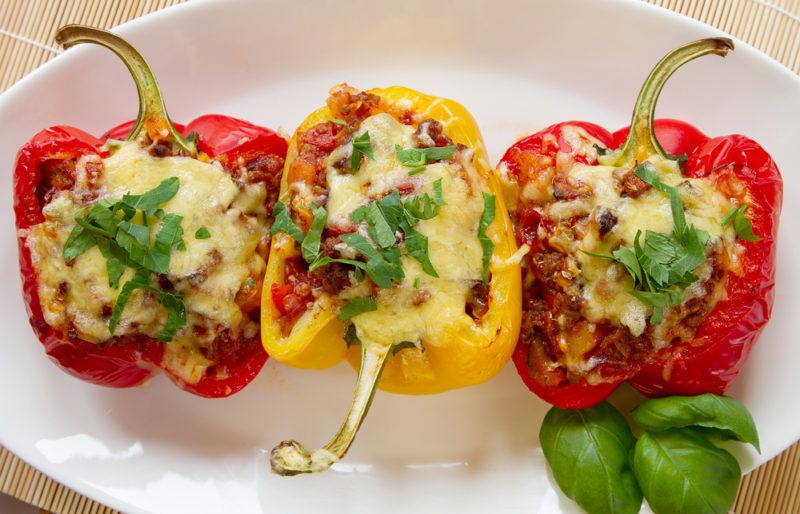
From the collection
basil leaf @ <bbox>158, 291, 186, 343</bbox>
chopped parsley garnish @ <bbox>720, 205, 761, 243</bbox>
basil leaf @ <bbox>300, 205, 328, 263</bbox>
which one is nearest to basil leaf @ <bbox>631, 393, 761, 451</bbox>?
chopped parsley garnish @ <bbox>720, 205, 761, 243</bbox>

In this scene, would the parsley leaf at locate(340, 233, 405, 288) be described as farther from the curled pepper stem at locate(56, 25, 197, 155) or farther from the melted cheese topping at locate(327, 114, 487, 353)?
the curled pepper stem at locate(56, 25, 197, 155)

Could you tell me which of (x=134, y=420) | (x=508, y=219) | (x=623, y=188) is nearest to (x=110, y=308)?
(x=134, y=420)

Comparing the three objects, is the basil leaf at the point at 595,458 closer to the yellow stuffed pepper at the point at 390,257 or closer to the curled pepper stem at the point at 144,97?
the yellow stuffed pepper at the point at 390,257

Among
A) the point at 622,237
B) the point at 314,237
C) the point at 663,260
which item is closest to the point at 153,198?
the point at 314,237

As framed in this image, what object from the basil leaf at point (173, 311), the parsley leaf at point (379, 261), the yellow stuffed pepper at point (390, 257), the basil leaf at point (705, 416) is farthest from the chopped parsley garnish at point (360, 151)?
the basil leaf at point (705, 416)

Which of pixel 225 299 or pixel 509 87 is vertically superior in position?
pixel 509 87

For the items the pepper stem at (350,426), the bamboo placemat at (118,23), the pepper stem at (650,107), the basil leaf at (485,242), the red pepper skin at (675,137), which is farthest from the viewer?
the bamboo placemat at (118,23)

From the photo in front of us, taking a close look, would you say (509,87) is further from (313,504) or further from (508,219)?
(313,504)
